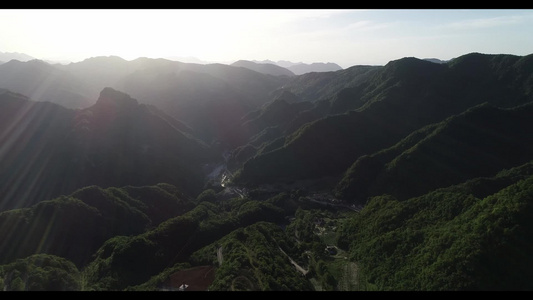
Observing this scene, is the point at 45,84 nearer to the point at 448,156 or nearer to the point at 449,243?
the point at 448,156

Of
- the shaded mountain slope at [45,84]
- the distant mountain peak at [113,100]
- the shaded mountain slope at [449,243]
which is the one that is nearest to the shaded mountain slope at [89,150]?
the distant mountain peak at [113,100]

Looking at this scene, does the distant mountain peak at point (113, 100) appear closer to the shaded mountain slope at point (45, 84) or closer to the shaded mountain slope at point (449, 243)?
the shaded mountain slope at point (45, 84)

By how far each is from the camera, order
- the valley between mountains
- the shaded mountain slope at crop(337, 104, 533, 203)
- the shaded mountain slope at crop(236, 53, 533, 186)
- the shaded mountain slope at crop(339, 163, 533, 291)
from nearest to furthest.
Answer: the shaded mountain slope at crop(339, 163, 533, 291) → the valley between mountains → the shaded mountain slope at crop(337, 104, 533, 203) → the shaded mountain slope at crop(236, 53, 533, 186)

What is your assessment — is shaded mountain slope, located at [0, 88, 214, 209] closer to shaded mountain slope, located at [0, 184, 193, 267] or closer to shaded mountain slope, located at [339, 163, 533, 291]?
shaded mountain slope, located at [0, 184, 193, 267]

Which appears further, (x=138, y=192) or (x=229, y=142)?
(x=229, y=142)

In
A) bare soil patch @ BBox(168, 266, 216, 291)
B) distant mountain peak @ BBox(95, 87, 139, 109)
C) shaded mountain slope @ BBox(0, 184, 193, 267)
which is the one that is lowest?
shaded mountain slope @ BBox(0, 184, 193, 267)

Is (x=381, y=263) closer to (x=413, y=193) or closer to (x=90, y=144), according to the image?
(x=413, y=193)

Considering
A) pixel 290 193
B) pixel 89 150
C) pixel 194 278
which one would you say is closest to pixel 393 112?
pixel 290 193

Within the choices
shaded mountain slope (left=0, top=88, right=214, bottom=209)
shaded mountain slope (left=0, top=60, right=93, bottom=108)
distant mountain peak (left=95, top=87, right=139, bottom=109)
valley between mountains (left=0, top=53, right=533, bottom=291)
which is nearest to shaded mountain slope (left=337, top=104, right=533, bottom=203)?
valley between mountains (left=0, top=53, right=533, bottom=291)
